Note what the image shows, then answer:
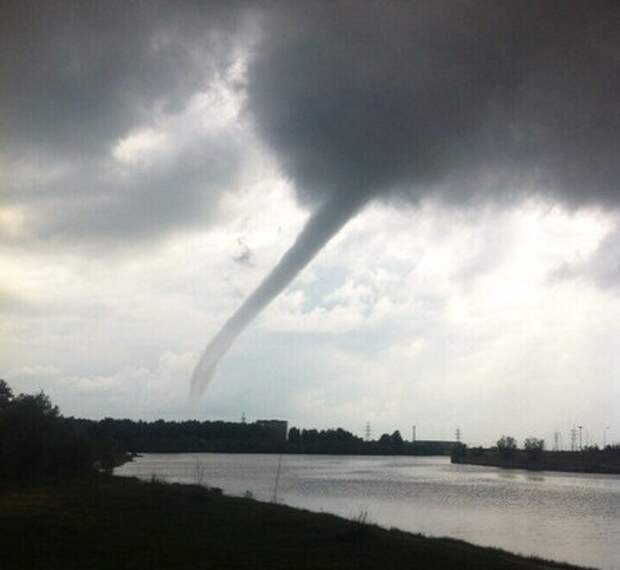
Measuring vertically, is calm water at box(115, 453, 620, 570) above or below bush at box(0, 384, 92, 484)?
below

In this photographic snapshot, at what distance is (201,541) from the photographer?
2403 centimetres

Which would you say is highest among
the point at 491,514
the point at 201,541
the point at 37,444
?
the point at 37,444

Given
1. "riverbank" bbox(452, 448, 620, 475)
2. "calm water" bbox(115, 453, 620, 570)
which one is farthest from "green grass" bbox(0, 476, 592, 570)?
"riverbank" bbox(452, 448, 620, 475)

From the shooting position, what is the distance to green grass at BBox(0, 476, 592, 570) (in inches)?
810

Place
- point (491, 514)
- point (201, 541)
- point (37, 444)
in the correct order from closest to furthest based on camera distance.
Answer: point (201, 541)
point (491, 514)
point (37, 444)

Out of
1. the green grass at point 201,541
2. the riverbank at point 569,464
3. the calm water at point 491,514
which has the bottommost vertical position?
the calm water at point 491,514

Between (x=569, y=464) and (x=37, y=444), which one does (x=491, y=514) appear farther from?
(x=569, y=464)

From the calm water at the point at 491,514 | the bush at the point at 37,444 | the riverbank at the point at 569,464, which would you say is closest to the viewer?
the calm water at the point at 491,514

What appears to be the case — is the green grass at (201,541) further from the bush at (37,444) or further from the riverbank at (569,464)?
the riverbank at (569,464)

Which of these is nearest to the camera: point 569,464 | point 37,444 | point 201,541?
point 201,541

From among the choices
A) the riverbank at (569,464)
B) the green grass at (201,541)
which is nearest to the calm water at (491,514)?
the green grass at (201,541)

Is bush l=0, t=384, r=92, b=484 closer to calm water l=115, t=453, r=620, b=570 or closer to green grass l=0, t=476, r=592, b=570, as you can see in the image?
calm water l=115, t=453, r=620, b=570

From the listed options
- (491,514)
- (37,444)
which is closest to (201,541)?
(491,514)

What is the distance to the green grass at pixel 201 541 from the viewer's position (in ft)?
67.5
